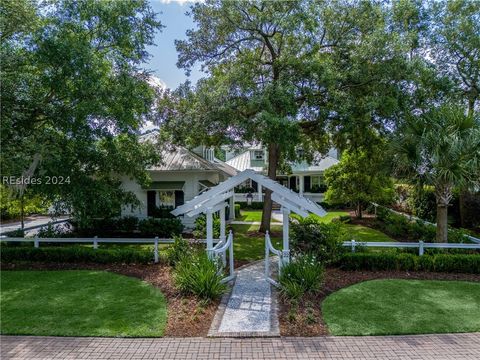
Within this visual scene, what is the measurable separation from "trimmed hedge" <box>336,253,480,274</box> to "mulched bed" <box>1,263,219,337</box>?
17.2 feet

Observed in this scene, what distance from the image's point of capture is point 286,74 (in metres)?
14.4

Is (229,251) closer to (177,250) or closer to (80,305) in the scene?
(177,250)

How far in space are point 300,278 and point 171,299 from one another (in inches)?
138

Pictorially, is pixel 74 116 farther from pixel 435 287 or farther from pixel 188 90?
pixel 435 287

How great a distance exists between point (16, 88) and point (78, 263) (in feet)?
21.4

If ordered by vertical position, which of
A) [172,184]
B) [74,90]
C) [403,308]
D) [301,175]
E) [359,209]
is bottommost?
[403,308]

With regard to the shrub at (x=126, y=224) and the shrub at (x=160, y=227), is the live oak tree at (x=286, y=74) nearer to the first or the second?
the shrub at (x=160, y=227)

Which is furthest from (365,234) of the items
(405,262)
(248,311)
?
(248,311)

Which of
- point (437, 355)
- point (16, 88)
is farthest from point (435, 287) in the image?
point (16, 88)

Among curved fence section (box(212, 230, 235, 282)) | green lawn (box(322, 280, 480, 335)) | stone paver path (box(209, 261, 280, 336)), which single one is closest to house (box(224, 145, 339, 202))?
curved fence section (box(212, 230, 235, 282))

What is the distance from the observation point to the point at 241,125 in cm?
1424

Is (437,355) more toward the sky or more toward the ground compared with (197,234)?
more toward the ground

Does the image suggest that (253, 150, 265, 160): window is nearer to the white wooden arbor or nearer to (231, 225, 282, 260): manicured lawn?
(231, 225, 282, 260): manicured lawn

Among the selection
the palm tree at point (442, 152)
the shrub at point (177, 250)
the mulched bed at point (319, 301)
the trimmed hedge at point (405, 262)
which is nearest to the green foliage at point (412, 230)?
the palm tree at point (442, 152)
